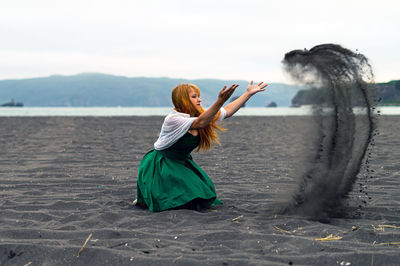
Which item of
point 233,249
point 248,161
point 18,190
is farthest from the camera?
point 248,161

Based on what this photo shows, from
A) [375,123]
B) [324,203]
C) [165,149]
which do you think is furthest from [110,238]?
[375,123]

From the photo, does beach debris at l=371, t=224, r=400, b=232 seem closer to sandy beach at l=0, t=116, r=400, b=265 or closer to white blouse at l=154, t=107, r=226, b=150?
sandy beach at l=0, t=116, r=400, b=265

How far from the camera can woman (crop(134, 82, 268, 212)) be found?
530cm

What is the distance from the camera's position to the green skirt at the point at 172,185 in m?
5.43

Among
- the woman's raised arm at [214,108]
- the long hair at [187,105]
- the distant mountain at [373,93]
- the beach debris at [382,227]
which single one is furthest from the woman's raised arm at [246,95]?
the beach debris at [382,227]

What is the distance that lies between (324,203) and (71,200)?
355cm

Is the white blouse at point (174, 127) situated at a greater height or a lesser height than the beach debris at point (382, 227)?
greater

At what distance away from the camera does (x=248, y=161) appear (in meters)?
10.6

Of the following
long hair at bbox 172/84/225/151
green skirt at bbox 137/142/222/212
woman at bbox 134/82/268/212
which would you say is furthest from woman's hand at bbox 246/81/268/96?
green skirt at bbox 137/142/222/212

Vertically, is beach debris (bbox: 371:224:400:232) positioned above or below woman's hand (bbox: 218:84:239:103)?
below

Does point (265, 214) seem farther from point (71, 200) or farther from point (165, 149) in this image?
point (71, 200)

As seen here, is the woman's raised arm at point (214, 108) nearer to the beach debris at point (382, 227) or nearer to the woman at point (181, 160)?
the woman at point (181, 160)

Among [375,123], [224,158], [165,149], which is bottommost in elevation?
[224,158]

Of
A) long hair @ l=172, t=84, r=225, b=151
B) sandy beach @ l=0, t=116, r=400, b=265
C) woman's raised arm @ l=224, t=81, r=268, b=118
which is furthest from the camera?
woman's raised arm @ l=224, t=81, r=268, b=118
